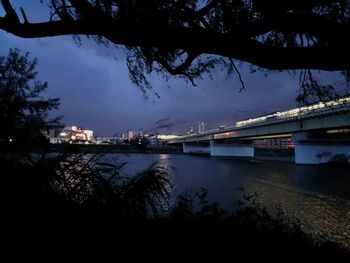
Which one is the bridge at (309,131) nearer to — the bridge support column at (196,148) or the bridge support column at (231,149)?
the bridge support column at (231,149)

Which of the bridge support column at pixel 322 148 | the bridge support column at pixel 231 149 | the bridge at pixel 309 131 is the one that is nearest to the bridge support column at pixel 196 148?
the bridge support column at pixel 231 149

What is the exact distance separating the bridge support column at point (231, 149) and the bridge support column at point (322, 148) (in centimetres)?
4411

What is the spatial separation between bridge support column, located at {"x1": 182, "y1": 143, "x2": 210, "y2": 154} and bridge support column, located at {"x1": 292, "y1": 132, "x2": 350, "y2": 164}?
2758 inches

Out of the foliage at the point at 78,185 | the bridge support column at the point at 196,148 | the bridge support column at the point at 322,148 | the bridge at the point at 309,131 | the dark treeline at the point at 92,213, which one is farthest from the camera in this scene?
the bridge support column at the point at 196,148

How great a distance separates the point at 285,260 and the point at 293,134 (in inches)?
2647

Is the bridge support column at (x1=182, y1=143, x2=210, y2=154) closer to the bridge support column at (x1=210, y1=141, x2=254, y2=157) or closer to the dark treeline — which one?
the bridge support column at (x1=210, y1=141, x2=254, y2=157)

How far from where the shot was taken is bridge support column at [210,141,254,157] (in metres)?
119

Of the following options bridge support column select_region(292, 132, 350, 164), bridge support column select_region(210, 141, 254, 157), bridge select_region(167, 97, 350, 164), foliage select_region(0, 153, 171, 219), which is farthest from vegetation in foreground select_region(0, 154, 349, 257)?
bridge support column select_region(210, 141, 254, 157)

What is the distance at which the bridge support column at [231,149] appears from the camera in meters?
119

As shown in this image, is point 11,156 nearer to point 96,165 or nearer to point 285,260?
point 96,165

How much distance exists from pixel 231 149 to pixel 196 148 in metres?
32.1

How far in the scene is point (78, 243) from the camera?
14.5 ft

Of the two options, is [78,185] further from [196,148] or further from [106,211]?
[196,148]

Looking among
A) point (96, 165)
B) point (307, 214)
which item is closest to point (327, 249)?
point (96, 165)
